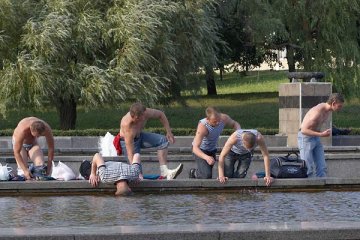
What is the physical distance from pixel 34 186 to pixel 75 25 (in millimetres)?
17604

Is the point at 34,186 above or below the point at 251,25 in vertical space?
below

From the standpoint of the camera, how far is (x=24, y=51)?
1176 inches

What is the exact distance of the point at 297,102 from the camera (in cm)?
2306

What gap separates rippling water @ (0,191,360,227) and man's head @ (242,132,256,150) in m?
0.64

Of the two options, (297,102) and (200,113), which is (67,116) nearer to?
(200,113)

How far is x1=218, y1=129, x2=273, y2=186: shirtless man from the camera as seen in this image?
13.3 m

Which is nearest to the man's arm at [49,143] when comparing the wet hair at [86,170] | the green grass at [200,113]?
the wet hair at [86,170]

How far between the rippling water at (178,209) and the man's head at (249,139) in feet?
2.09

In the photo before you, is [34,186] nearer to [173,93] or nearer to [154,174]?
[154,174]

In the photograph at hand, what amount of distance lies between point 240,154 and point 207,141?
87 centimetres

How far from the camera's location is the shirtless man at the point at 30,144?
13820mm

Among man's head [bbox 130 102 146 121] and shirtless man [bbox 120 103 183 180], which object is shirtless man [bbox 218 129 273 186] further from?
man's head [bbox 130 102 146 121]

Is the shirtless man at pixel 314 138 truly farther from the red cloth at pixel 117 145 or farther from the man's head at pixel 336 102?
the red cloth at pixel 117 145

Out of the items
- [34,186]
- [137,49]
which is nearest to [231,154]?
[34,186]
